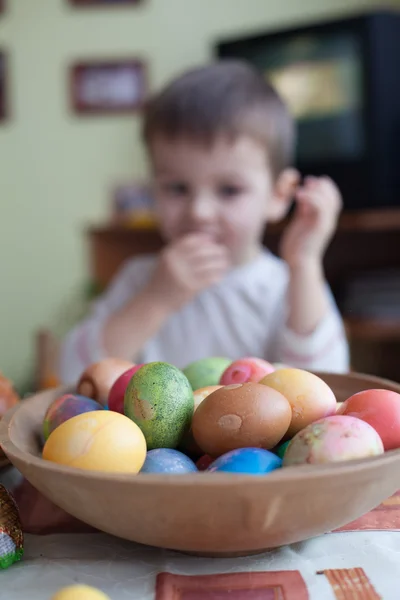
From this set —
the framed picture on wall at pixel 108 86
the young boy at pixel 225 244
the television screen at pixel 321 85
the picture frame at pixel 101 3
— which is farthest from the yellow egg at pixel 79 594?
the picture frame at pixel 101 3

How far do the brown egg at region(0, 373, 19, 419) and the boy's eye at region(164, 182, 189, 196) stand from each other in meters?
0.68

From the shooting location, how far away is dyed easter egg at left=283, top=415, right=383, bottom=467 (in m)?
0.45

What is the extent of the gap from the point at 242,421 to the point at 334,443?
69mm

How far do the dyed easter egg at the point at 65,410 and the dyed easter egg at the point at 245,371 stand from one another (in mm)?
120

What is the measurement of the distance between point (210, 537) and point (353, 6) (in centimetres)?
273

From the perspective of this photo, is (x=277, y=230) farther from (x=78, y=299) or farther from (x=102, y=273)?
(x=78, y=299)

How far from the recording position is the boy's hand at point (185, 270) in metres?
1.23

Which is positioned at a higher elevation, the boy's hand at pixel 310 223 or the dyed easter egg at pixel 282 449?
the boy's hand at pixel 310 223

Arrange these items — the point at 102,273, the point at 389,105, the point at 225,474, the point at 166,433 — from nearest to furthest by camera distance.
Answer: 1. the point at 225,474
2. the point at 166,433
3. the point at 389,105
4. the point at 102,273

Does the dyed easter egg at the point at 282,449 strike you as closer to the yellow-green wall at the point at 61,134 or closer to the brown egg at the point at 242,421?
the brown egg at the point at 242,421

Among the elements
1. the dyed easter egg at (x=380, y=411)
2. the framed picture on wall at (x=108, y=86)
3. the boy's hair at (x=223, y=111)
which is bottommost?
the dyed easter egg at (x=380, y=411)

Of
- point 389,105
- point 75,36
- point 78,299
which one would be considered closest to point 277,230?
point 389,105

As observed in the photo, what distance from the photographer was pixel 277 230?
2.35 meters

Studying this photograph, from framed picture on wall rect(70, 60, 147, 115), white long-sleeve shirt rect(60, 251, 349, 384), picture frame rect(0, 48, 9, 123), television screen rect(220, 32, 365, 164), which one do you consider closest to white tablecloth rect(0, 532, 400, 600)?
white long-sleeve shirt rect(60, 251, 349, 384)
